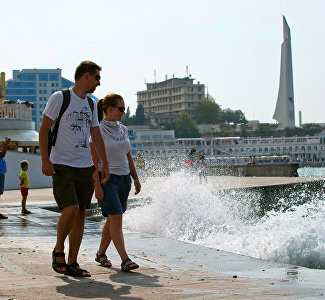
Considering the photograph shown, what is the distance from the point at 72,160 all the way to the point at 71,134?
214mm

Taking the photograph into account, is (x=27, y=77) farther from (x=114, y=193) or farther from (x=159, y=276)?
(x=159, y=276)

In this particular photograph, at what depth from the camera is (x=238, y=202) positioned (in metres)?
14.9

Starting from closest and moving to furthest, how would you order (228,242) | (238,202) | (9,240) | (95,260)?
(95,260) → (9,240) → (228,242) → (238,202)

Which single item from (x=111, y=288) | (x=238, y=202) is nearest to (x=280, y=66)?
(x=238, y=202)

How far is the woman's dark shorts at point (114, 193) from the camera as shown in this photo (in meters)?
5.74

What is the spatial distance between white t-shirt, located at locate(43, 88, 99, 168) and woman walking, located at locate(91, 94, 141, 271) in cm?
37

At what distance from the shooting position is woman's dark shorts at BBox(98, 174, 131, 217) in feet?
18.8

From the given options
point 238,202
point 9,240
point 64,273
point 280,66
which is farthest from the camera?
point 280,66

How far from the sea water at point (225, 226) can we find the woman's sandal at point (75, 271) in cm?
276

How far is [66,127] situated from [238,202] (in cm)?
990

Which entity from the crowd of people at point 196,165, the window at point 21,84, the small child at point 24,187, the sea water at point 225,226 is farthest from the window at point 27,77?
the small child at point 24,187

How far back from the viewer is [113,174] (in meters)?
5.82

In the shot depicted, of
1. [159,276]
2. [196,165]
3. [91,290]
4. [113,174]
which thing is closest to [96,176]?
[113,174]

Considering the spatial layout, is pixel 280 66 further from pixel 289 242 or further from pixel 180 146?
pixel 289 242
